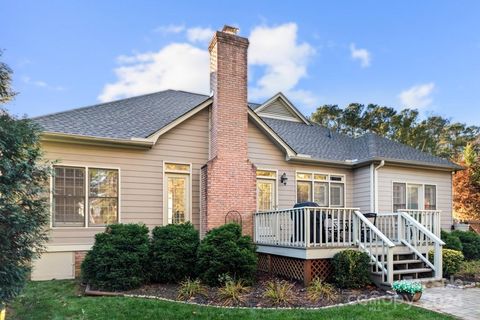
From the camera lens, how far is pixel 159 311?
586 cm

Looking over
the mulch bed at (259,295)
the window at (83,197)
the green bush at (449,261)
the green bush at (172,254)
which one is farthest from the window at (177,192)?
the green bush at (449,261)

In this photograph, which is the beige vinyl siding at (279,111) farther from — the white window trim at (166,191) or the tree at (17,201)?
the tree at (17,201)

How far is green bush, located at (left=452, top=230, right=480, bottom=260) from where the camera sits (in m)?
12.3

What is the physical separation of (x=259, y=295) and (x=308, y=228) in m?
1.74

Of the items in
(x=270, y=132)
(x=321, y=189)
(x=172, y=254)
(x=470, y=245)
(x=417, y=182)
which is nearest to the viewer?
(x=172, y=254)

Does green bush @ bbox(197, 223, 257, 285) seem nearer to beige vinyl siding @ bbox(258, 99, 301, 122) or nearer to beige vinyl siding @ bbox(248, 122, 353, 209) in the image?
beige vinyl siding @ bbox(248, 122, 353, 209)

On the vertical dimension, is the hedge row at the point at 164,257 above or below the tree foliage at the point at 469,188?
below

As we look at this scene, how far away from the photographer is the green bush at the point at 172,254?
7957 millimetres

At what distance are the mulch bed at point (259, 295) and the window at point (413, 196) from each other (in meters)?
6.01

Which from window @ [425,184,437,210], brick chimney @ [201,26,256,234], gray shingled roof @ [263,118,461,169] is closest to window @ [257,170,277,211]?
brick chimney @ [201,26,256,234]

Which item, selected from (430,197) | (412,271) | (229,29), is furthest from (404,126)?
(412,271)

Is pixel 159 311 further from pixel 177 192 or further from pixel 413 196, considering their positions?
pixel 413 196

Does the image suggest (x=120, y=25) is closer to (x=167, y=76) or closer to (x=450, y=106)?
(x=167, y=76)

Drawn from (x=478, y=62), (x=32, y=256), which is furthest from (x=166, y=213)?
(x=478, y=62)
